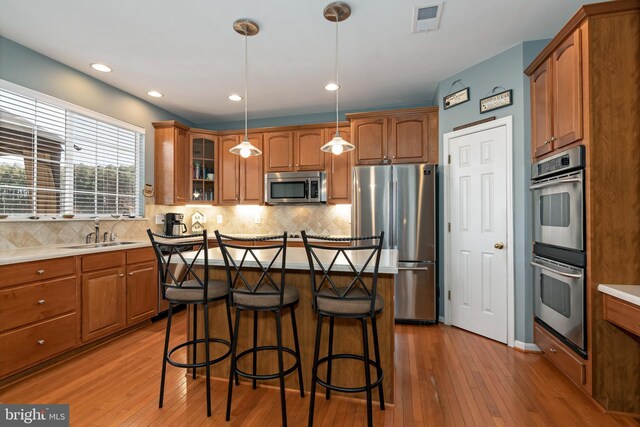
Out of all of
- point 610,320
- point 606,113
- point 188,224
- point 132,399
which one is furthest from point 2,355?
point 606,113

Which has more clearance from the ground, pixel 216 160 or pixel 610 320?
pixel 216 160

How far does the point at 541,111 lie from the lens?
2.55 metres

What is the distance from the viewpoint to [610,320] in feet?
6.13

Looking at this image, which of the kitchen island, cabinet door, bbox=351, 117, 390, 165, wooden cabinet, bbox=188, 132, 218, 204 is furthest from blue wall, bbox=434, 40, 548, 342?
wooden cabinet, bbox=188, 132, 218, 204

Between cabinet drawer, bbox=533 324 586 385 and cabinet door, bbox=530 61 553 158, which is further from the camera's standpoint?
cabinet door, bbox=530 61 553 158

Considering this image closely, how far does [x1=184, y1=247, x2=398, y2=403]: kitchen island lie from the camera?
1.97 meters

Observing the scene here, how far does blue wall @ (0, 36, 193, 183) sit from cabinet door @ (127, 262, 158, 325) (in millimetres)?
1313

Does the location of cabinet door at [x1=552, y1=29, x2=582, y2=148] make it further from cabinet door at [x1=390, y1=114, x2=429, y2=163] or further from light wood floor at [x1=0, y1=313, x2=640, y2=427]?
light wood floor at [x1=0, y1=313, x2=640, y2=427]

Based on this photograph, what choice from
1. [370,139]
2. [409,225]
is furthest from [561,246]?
[370,139]

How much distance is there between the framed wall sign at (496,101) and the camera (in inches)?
114

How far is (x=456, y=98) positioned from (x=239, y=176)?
3036 millimetres

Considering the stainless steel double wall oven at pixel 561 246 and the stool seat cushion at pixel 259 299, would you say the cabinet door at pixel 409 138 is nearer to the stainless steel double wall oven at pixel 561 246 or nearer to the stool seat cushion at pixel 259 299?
the stainless steel double wall oven at pixel 561 246

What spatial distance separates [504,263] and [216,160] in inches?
156

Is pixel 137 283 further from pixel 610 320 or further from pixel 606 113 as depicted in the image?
pixel 606 113
